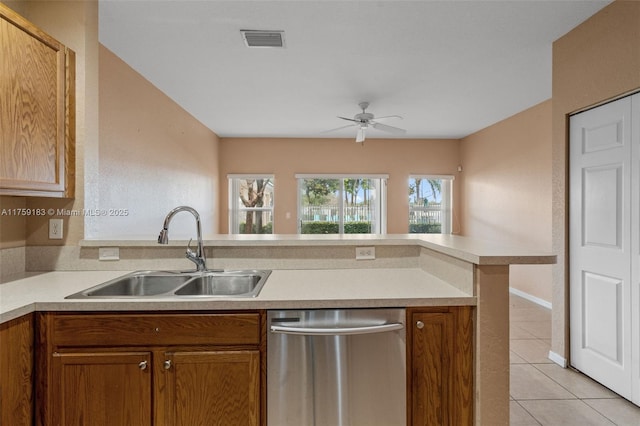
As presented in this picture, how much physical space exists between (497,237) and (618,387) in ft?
11.0

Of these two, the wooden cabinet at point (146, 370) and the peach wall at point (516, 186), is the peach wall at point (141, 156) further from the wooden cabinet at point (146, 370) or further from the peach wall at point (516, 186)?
the peach wall at point (516, 186)

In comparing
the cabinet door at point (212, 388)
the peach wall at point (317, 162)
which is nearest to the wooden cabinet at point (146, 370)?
the cabinet door at point (212, 388)

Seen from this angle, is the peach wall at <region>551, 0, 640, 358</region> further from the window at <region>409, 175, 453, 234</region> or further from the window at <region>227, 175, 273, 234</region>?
the window at <region>227, 175, 273, 234</region>

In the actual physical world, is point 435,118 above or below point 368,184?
above

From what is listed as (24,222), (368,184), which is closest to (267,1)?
(24,222)

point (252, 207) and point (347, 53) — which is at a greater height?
point (347, 53)

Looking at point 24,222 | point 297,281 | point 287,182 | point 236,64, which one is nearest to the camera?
point 297,281

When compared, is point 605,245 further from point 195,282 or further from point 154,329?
point 154,329

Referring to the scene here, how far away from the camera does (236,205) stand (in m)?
6.66

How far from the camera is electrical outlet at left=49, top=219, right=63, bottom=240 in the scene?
189 cm

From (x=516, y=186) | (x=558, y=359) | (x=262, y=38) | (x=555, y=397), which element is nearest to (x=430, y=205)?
(x=516, y=186)

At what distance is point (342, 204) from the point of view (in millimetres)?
6711

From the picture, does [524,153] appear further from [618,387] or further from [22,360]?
[22,360]

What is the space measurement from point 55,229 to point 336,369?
1.76m
